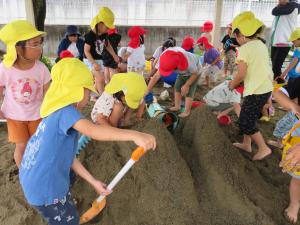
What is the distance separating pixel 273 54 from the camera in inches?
197

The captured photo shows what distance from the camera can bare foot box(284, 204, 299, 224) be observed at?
2.14 meters

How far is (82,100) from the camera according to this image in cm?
151

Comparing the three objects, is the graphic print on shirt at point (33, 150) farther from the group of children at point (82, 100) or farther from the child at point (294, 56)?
the child at point (294, 56)

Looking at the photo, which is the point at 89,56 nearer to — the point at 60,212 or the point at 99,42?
the point at 99,42

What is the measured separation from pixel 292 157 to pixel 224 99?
74.4 inches

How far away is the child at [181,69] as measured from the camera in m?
3.15

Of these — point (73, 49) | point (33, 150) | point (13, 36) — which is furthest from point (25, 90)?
point (73, 49)

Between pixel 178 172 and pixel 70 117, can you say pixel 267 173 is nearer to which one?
pixel 178 172

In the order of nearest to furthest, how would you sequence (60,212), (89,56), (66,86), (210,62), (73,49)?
1. (66,86)
2. (60,212)
3. (89,56)
4. (73,49)
5. (210,62)

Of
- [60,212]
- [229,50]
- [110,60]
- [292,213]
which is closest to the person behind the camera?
[60,212]

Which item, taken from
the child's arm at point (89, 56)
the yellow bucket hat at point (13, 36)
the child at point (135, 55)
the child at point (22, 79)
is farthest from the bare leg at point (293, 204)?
the child at point (135, 55)

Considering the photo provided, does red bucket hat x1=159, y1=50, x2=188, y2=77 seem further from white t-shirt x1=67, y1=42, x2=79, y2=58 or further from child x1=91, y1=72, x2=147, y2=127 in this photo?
→ white t-shirt x1=67, y1=42, x2=79, y2=58

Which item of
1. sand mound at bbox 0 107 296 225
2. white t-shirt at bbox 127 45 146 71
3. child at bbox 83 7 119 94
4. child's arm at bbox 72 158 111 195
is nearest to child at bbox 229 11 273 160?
sand mound at bbox 0 107 296 225

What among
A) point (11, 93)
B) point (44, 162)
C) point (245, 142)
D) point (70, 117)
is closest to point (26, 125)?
point (11, 93)
